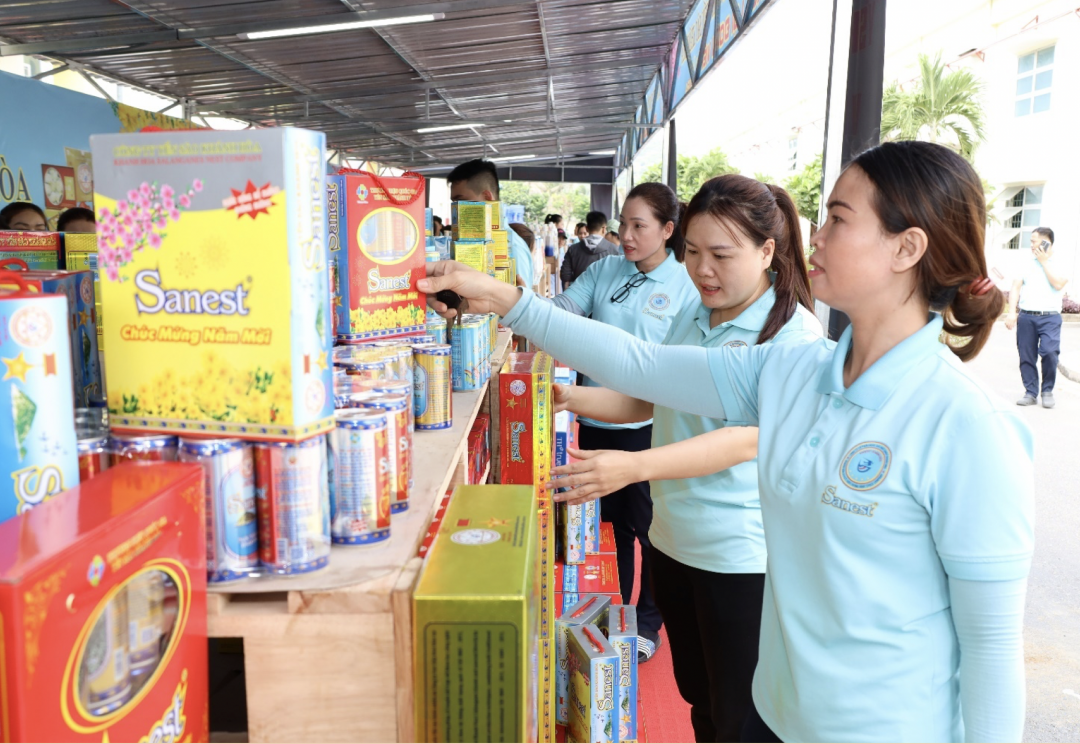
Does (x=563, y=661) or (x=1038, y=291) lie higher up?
(x=1038, y=291)

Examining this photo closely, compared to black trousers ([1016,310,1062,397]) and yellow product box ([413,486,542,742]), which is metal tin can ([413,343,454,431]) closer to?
yellow product box ([413,486,542,742])

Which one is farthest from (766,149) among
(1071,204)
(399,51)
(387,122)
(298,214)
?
(298,214)

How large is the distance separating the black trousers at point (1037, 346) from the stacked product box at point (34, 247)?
8.62m

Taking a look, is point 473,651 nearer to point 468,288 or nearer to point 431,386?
point 431,386

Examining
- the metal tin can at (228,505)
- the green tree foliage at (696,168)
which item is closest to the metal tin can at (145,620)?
the metal tin can at (228,505)

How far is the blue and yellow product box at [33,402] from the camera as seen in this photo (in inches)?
35.2

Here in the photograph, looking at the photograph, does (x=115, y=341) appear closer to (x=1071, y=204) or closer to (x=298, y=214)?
(x=298, y=214)

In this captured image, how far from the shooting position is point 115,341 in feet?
3.53

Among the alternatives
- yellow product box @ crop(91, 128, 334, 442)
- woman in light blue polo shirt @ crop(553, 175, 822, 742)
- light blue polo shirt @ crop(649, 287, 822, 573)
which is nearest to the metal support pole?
woman in light blue polo shirt @ crop(553, 175, 822, 742)

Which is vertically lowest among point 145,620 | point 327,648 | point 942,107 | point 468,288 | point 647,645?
point 647,645

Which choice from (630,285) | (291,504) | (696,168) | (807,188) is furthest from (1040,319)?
(696,168)

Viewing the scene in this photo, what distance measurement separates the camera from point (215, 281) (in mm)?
1026

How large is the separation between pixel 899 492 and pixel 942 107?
18.9 meters

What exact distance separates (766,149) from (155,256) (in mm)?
32630
